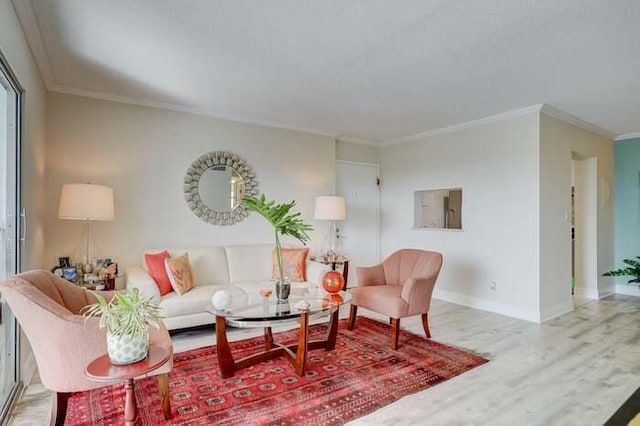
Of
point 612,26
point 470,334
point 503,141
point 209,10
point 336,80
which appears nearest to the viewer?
point 209,10

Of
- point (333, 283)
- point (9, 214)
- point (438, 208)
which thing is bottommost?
point (333, 283)

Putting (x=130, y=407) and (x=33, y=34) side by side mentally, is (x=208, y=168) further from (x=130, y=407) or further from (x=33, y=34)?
(x=130, y=407)

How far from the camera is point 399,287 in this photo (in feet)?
11.9

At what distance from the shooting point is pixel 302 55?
278 cm

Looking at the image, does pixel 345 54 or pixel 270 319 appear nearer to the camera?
pixel 270 319

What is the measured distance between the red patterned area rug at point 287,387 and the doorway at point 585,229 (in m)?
3.55

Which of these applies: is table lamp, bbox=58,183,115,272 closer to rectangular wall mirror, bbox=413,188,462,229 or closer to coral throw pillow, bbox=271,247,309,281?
coral throw pillow, bbox=271,247,309,281

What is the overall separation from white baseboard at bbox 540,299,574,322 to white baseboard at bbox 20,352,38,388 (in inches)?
188

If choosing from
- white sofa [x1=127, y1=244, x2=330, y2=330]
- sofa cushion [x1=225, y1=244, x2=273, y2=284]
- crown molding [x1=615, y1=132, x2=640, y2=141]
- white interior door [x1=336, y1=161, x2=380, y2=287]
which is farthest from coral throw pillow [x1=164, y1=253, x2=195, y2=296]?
crown molding [x1=615, y1=132, x2=640, y2=141]

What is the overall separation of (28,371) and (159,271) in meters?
1.19

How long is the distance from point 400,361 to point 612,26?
2768 mm

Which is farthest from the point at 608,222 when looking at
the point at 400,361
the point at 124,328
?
the point at 124,328

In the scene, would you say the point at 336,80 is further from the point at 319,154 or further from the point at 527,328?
the point at 527,328

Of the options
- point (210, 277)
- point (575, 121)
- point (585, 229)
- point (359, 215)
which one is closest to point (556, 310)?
point (585, 229)
